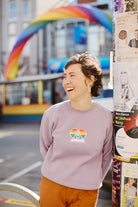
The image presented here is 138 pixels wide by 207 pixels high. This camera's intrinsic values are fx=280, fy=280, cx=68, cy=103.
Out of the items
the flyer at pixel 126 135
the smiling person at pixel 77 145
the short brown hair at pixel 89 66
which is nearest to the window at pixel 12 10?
the short brown hair at pixel 89 66

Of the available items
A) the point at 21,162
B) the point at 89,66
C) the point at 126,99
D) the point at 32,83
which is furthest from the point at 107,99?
the point at 32,83

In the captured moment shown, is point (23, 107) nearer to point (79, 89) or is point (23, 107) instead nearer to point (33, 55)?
point (33, 55)

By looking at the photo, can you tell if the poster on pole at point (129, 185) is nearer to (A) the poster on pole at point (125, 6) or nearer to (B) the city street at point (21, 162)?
(B) the city street at point (21, 162)

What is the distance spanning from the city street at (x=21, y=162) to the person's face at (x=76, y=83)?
2.99 ft

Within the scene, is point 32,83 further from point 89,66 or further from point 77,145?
point 77,145

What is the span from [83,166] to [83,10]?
862cm

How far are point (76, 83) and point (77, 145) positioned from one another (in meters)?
0.42

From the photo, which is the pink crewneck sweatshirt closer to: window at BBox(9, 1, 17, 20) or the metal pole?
the metal pole

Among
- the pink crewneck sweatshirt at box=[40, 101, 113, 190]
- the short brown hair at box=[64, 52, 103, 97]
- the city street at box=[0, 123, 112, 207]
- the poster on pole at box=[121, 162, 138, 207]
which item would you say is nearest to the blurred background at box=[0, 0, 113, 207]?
the city street at box=[0, 123, 112, 207]

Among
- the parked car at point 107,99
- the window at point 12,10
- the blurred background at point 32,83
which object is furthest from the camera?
the window at point 12,10

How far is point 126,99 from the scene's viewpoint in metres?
1.78

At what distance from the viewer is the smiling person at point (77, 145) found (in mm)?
1820

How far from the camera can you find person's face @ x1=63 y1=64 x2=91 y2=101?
6.24 ft

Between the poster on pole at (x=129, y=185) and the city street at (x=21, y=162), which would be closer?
the poster on pole at (x=129, y=185)
